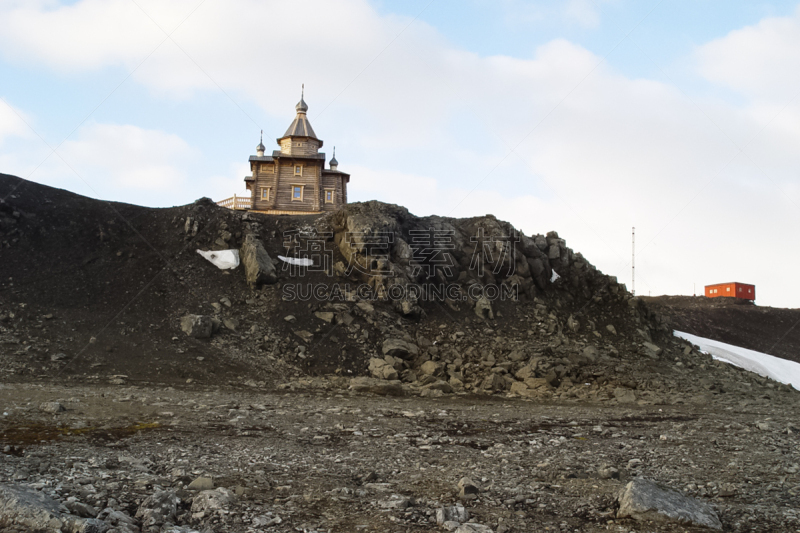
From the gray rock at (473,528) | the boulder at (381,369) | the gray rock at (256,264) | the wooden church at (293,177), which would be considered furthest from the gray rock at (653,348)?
the wooden church at (293,177)

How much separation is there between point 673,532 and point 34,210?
2737 cm

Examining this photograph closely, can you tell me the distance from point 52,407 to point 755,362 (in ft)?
105

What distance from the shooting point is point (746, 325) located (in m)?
43.4

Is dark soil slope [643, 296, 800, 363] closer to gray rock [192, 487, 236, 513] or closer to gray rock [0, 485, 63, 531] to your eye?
gray rock [192, 487, 236, 513]

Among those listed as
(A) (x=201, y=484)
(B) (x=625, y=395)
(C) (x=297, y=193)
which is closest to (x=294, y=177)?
(C) (x=297, y=193)

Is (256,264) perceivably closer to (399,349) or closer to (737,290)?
(399,349)

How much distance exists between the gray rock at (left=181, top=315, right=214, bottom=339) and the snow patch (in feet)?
77.7

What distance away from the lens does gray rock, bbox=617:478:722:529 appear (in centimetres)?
577

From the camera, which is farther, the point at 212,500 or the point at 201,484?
the point at 201,484

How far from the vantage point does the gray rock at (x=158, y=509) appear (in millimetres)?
5204

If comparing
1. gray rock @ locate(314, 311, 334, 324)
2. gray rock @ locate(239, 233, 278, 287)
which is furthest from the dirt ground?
gray rock @ locate(239, 233, 278, 287)

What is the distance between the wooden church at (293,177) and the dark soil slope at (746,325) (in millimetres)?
29906

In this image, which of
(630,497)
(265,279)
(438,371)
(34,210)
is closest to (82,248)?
(34,210)

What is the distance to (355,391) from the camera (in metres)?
16.8
